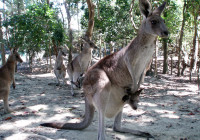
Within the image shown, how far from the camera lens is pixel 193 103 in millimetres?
4688

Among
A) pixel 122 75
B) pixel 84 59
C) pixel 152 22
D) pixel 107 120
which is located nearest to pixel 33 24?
pixel 84 59

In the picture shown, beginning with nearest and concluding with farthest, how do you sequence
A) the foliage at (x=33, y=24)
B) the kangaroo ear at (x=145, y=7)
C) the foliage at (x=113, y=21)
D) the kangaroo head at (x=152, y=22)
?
the kangaroo head at (x=152, y=22), the kangaroo ear at (x=145, y=7), the foliage at (x=33, y=24), the foliage at (x=113, y=21)

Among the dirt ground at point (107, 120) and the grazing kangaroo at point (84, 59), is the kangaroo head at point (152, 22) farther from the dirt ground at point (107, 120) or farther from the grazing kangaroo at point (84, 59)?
the grazing kangaroo at point (84, 59)

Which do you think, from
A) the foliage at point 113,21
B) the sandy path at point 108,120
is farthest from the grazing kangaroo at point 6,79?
the foliage at point 113,21

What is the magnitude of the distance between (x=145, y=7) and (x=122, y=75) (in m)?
1.04

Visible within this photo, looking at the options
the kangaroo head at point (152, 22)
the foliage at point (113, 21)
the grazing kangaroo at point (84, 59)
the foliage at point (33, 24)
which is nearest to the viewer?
the kangaroo head at point (152, 22)

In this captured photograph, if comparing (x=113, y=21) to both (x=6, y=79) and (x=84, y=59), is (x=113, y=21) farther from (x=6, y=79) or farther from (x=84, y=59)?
(x=6, y=79)

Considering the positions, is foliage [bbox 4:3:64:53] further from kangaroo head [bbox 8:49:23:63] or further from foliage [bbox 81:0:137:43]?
kangaroo head [bbox 8:49:23:63]

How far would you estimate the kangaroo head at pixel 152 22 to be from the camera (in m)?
2.56

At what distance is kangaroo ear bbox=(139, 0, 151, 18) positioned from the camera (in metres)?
2.67

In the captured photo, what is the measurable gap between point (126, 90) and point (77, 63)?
4.22 meters

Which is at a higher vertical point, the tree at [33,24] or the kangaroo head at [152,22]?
the tree at [33,24]

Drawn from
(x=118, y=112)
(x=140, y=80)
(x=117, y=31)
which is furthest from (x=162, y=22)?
(x=117, y=31)

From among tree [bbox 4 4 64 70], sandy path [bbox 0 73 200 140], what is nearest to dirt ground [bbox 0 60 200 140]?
sandy path [bbox 0 73 200 140]
